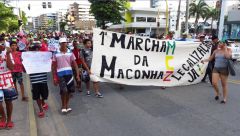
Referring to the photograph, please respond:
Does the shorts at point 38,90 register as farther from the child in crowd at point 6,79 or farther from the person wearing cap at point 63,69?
the child in crowd at point 6,79

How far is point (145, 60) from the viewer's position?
28.5 feet

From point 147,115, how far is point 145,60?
2.78 metres

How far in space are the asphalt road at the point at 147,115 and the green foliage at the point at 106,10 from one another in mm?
36488

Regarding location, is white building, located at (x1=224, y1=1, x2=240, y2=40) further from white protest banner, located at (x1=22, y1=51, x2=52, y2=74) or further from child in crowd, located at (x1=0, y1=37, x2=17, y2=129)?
child in crowd, located at (x1=0, y1=37, x2=17, y2=129)

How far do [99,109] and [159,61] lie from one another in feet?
9.59

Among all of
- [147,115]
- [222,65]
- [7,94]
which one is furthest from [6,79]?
[222,65]

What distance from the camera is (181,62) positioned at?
9180 mm

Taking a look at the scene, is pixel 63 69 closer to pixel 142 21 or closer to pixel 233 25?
pixel 233 25

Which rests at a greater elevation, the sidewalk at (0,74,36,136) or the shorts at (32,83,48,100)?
the shorts at (32,83,48,100)

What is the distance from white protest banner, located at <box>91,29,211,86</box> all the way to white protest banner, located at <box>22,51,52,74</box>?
204 cm

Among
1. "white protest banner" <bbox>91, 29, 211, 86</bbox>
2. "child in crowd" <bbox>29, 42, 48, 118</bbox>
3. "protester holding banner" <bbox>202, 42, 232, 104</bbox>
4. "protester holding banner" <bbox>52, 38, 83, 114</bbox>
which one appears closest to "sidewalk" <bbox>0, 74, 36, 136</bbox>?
"child in crowd" <bbox>29, 42, 48, 118</bbox>

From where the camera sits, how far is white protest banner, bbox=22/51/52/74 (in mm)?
5966

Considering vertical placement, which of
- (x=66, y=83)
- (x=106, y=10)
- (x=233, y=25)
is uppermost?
(x=106, y=10)

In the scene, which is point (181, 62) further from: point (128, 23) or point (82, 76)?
point (128, 23)
